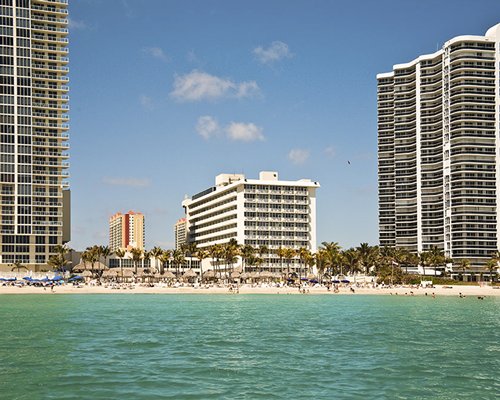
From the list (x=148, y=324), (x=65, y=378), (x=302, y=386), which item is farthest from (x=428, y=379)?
(x=148, y=324)

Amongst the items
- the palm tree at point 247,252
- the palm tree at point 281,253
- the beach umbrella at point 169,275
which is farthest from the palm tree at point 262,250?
the beach umbrella at point 169,275

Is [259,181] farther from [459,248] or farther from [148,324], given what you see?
[148,324]

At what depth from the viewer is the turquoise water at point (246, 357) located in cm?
3241

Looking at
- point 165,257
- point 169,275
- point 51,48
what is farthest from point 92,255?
point 51,48

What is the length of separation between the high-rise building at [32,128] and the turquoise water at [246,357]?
97.7 m

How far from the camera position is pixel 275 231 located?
7761 inches

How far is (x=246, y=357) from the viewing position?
43438 mm

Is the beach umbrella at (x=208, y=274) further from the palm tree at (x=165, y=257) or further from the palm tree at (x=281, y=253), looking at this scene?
the palm tree at (x=281, y=253)

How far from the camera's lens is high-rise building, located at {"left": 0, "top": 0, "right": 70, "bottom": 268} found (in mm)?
168375

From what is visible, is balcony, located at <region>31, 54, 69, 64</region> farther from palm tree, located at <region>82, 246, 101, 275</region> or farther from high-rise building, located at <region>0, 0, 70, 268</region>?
palm tree, located at <region>82, 246, 101, 275</region>

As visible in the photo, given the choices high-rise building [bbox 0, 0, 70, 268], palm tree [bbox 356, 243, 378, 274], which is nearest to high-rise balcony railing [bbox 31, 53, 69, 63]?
high-rise building [bbox 0, 0, 70, 268]

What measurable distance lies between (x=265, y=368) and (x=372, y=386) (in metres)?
7.43

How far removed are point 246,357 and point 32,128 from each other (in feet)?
458

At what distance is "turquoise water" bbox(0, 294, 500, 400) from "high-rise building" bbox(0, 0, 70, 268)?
9768cm
